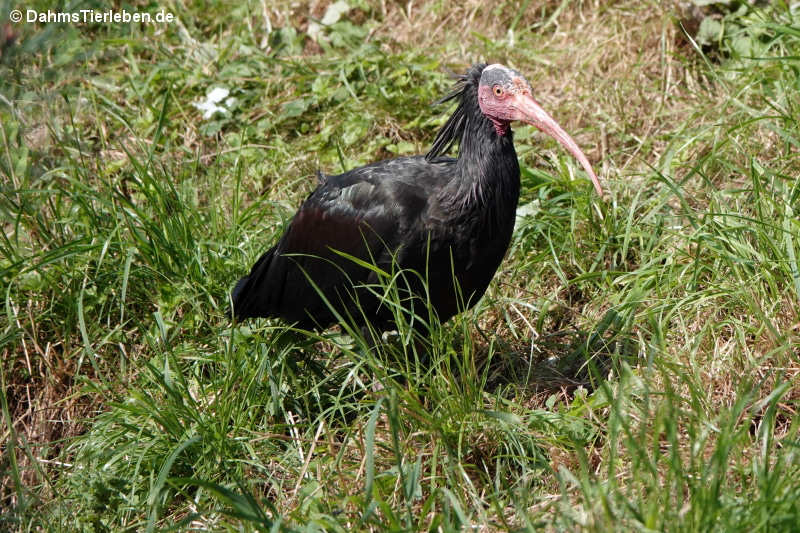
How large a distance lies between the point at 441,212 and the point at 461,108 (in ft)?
1.74

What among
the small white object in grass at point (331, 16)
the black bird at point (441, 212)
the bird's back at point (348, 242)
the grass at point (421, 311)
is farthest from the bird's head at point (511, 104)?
the small white object in grass at point (331, 16)

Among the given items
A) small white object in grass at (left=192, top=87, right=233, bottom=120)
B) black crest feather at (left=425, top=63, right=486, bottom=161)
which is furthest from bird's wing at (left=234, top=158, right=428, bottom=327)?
small white object in grass at (left=192, top=87, right=233, bottom=120)

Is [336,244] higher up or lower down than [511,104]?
lower down

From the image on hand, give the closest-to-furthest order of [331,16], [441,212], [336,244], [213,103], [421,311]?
[441,212] → [421,311] → [336,244] → [213,103] → [331,16]

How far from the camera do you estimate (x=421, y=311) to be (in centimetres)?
351

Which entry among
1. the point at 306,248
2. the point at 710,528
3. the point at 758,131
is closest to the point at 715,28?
the point at 758,131

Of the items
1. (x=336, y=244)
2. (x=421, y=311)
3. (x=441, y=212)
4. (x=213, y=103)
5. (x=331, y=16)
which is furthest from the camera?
(x=331, y=16)

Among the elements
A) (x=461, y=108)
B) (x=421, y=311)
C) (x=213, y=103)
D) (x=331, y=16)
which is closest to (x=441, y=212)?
(x=421, y=311)

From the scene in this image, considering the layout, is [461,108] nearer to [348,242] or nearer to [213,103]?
[348,242]

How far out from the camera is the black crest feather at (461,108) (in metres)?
3.57

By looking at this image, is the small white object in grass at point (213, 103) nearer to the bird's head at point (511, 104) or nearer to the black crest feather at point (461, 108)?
the black crest feather at point (461, 108)

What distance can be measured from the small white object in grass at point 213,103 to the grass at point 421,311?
56 mm

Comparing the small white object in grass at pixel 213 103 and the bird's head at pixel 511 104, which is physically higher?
the bird's head at pixel 511 104

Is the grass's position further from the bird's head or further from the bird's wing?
the bird's head
